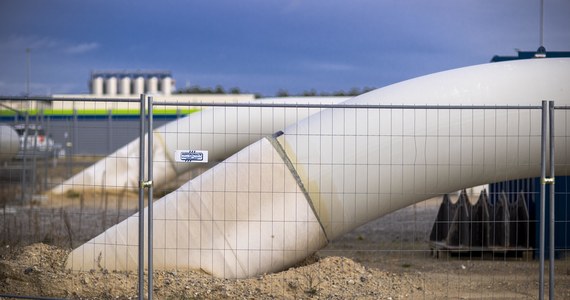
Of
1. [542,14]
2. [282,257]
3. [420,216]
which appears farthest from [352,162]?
[420,216]

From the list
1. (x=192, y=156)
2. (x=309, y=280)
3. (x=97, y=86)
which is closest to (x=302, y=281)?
(x=309, y=280)

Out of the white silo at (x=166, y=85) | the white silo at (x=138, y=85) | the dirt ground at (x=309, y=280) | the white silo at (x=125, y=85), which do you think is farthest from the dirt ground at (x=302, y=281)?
the white silo at (x=125, y=85)

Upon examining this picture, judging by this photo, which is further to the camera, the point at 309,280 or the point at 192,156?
the point at 309,280

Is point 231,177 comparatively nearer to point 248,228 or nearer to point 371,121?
point 248,228

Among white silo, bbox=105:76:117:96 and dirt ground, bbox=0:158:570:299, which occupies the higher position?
white silo, bbox=105:76:117:96

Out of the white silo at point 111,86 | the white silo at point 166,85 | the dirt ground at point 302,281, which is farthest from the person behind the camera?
the white silo at point 111,86

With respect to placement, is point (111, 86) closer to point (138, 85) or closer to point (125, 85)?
point (125, 85)

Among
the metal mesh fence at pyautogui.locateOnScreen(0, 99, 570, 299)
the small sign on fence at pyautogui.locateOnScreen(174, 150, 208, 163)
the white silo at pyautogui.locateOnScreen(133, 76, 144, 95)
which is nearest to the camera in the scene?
the small sign on fence at pyautogui.locateOnScreen(174, 150, 208, 163)

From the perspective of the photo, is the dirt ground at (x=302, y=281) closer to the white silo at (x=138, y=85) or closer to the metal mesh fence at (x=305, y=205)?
the metal mesh fence at (x=305, y=205)

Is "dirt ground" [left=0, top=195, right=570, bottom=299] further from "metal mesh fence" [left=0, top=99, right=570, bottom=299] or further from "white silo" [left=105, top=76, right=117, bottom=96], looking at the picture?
"white silo" [left=105, top=76, right=117, bottom=96]

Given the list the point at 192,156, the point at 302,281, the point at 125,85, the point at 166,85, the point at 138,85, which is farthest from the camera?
the point at 125,85

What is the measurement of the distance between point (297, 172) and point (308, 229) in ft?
2.22

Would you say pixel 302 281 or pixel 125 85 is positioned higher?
pixel 125 85

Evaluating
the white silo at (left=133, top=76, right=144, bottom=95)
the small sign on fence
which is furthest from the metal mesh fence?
the white silo at (left=133, top=76, right=144, bottom=95)
